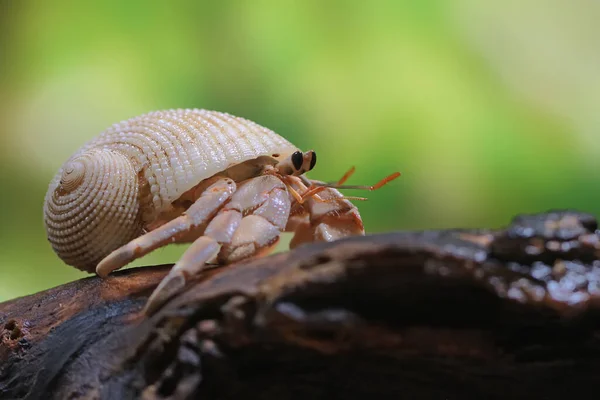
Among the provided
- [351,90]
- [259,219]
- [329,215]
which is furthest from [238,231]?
[351,90]

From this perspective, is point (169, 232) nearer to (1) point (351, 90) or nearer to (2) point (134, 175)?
(2) point (134, 175)

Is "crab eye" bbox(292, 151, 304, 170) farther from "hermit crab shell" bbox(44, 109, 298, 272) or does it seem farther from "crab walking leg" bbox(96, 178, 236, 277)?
"crab walking leg" bbox(96, 178, 236, 277)

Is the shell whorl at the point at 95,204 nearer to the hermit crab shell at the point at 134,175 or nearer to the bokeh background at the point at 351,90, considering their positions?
the hermit crab shell at the point at 134,175

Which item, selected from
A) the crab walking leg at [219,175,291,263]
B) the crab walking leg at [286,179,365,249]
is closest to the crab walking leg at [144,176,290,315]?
the crab walking leg at [219,175,291,263]

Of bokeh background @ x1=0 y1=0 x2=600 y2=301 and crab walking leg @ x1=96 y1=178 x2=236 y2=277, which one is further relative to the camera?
bokeh background @ x1=0 y1=0 x2=600 y2=301

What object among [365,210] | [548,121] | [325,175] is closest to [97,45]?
[325,175]

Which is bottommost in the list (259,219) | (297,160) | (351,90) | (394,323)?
(394,323)

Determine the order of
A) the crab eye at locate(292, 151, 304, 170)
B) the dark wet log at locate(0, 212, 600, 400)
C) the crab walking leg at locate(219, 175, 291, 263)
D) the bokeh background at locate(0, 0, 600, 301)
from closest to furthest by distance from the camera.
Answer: the dark wet log at locate(0, 212, 600, 400)
the crab walking leg at locate(219, 175, 291, 263)
the crab eye at locate(292, 151, 304, 170)
the bokeh background at locate(0, 0, 600, 301)
